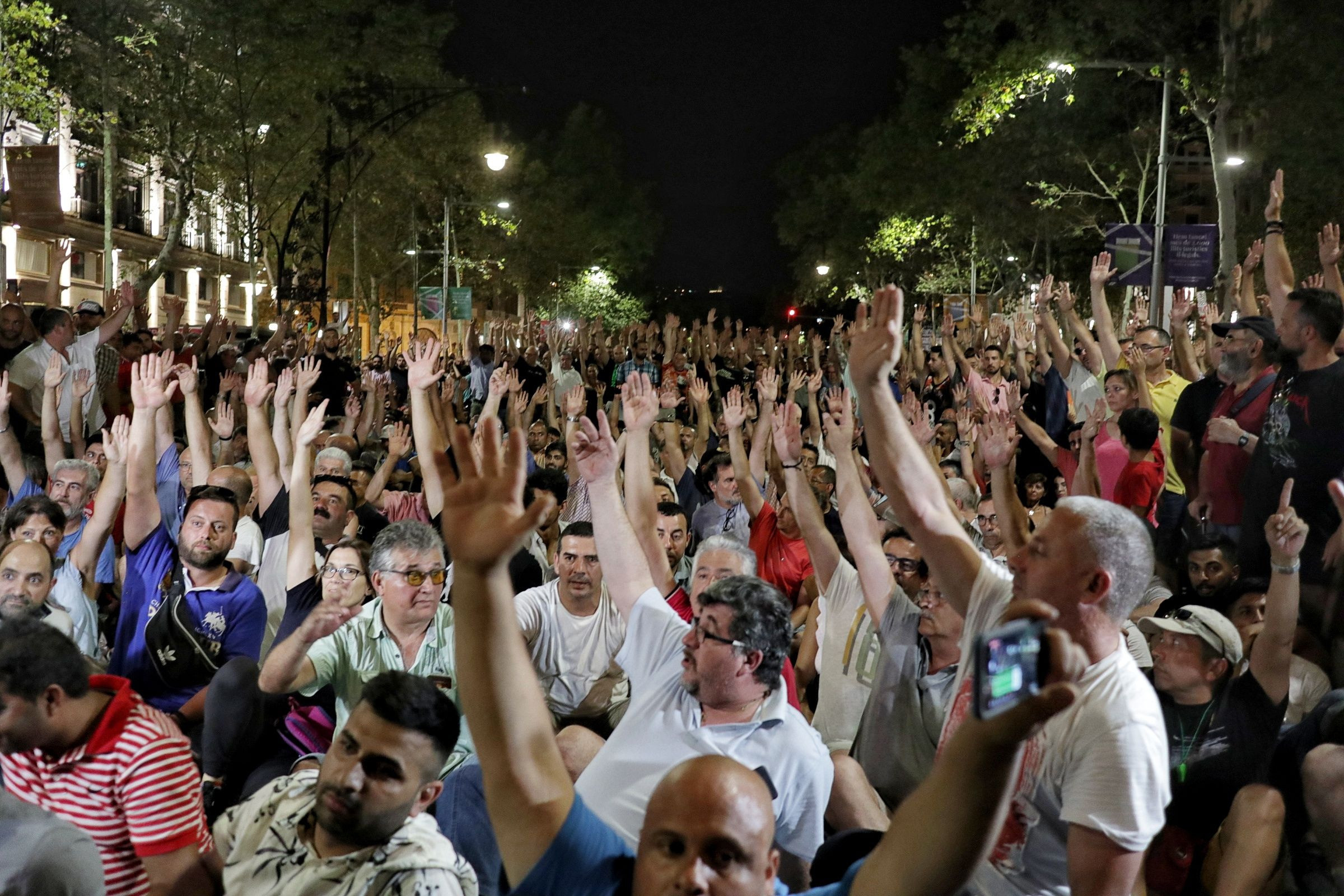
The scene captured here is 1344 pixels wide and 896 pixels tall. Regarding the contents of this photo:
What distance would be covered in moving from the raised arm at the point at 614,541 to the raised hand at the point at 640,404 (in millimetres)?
1196

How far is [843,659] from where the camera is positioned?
5547mm

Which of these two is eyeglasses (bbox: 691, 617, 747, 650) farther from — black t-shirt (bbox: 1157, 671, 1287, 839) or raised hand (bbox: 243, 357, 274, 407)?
raised hand (bbox: 243, 357, 274, 407)

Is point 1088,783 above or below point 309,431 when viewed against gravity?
below

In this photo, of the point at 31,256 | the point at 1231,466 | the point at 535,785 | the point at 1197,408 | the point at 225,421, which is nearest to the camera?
the point at 535,785

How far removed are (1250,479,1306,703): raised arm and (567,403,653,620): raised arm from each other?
7.29 feet

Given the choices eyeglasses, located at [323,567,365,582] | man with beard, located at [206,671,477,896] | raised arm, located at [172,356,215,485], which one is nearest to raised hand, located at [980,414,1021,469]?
eyeglasses, located at [323,567,365,582]

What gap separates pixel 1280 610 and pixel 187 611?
444 centimetres

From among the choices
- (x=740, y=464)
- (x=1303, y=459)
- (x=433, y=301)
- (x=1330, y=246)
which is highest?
(x=433, y=301)

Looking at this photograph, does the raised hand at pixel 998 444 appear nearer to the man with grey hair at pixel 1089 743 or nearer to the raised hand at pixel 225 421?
the man with grey hair at pixel 1089 743

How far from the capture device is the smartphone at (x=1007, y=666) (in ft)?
6.26

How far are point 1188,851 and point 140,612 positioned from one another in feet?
14.6

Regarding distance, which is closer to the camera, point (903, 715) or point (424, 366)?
point (903, 715)

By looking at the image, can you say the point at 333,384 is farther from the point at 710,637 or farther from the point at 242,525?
the point at 710,637

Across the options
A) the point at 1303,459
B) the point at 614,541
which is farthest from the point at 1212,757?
the point at 1303,459
